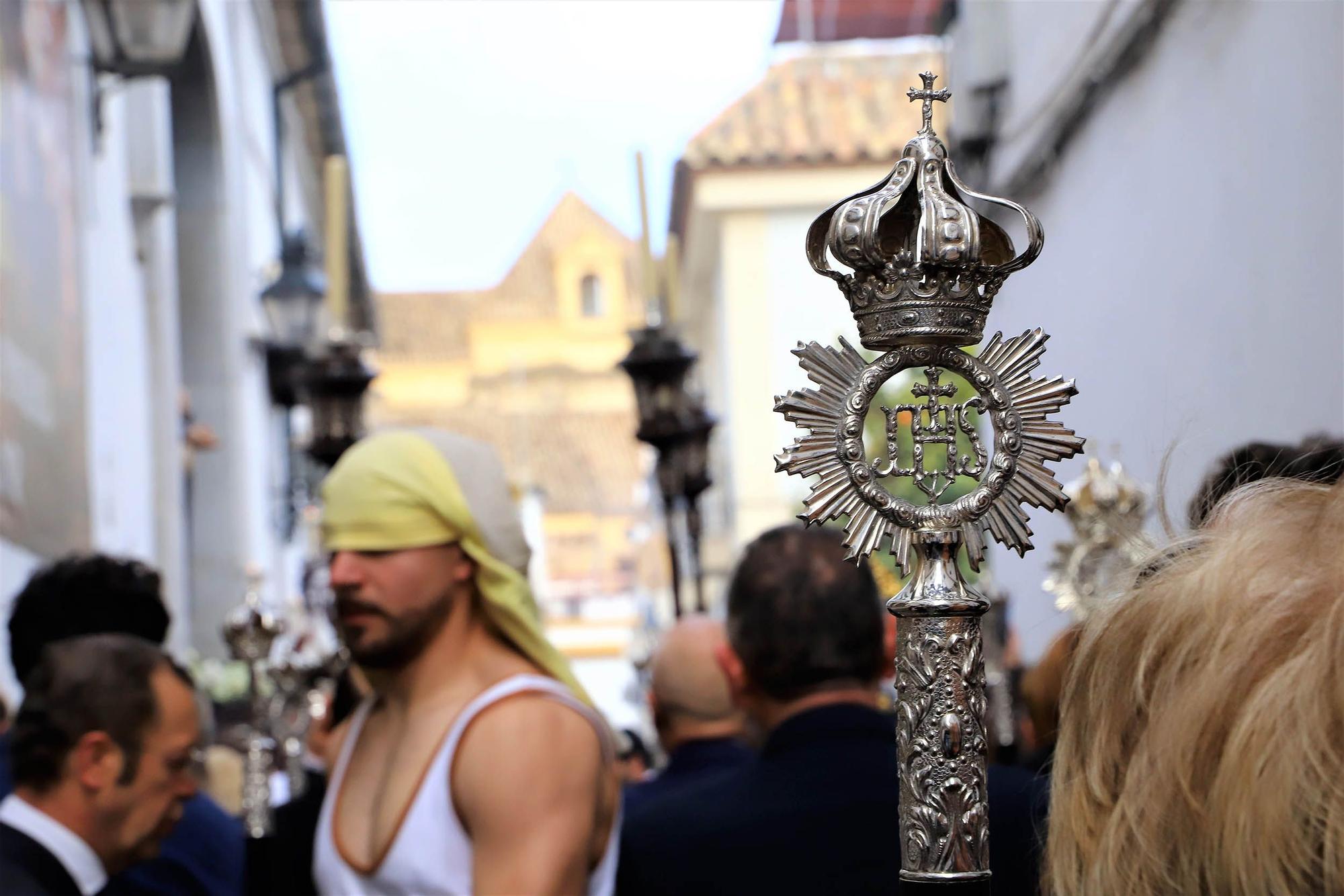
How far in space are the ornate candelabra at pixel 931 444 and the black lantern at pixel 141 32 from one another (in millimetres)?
7928

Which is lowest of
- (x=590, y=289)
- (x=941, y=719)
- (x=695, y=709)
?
(x=695, y=709)

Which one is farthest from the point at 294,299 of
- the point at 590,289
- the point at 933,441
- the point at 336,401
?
the point at 590,289

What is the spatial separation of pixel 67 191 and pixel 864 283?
26.2 feet

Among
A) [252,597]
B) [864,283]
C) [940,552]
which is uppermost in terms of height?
[864,283]

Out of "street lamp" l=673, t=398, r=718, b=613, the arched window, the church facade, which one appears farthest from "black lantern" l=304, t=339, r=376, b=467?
the arched window

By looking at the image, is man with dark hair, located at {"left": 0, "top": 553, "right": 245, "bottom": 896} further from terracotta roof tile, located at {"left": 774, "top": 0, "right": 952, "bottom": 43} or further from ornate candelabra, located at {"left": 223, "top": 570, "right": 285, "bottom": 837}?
terracotta roof tile, located at {"left": 774, "top": 0, "right": 952, "bottom": 43}

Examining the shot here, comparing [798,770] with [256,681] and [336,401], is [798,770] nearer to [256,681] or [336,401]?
[256,681]

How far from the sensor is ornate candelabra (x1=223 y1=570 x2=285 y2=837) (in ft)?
16.1

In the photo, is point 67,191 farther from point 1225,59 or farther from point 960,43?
point 1225,59

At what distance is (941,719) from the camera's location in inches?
58.1

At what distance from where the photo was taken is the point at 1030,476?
1493 millimetres

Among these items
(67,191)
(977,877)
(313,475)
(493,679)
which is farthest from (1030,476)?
(313,475)

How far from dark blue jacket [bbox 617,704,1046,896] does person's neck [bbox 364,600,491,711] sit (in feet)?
1.27

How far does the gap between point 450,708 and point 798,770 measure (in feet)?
1.73
